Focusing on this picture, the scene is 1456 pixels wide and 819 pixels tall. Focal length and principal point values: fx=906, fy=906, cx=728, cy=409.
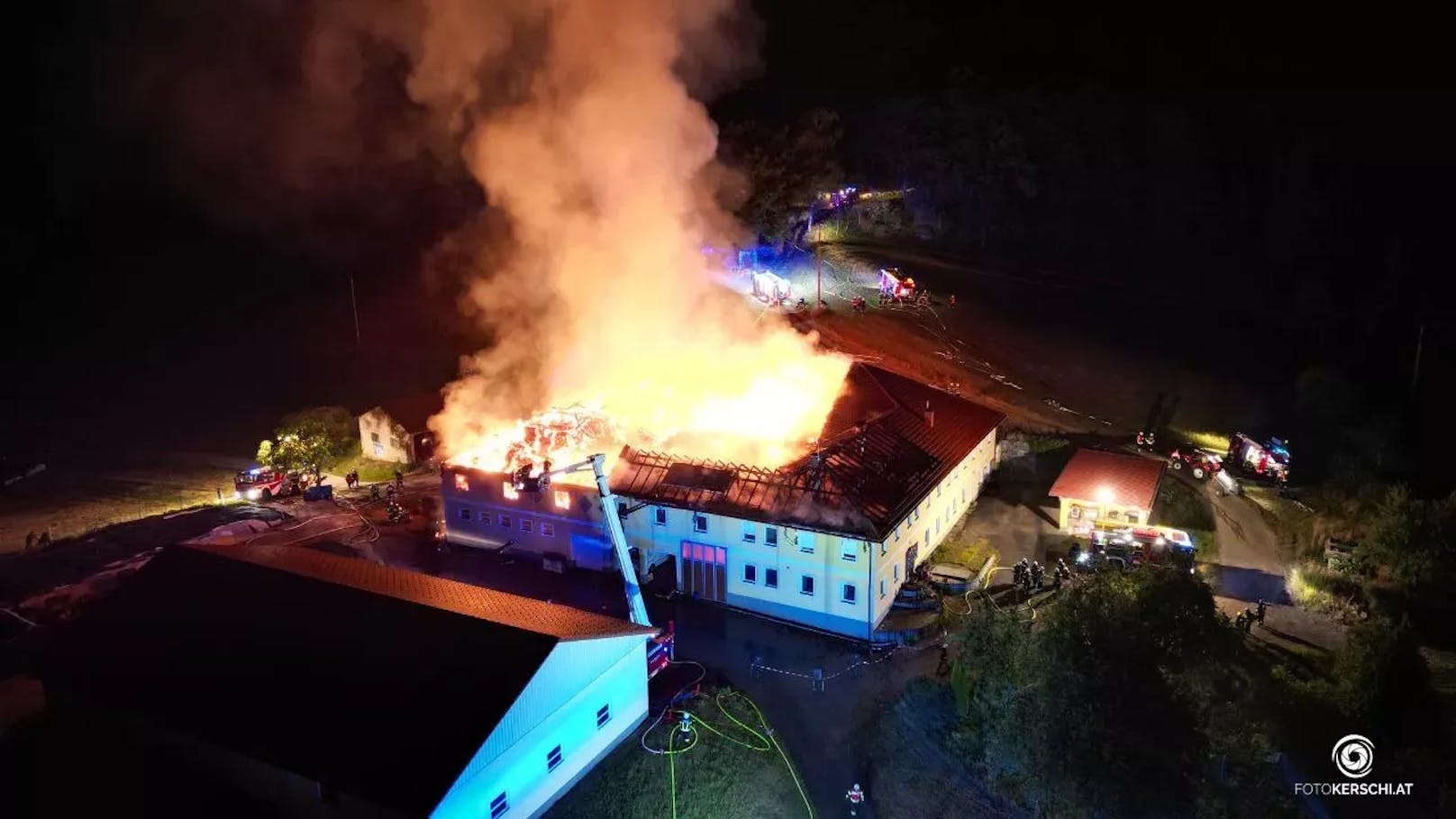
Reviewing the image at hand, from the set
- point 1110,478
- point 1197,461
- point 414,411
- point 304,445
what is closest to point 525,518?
point 304,445

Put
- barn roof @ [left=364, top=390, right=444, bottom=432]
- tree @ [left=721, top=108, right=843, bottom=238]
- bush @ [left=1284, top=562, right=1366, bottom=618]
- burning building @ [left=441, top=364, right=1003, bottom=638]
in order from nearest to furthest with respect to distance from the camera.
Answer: burning building @ [left=441, top=364, right=1003, bottom=638] → bush @ [left=1284, top=562, right=1366, bottom=618] → barn roof @ [left=364, top=390, right=444, bottom=432] → tree @ [left=721, top=108, right=843, bottom=238]

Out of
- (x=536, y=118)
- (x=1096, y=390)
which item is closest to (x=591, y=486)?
(x=536, y=118)

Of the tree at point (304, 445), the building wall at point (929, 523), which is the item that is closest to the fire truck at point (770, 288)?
the building wall at point (929, 523)

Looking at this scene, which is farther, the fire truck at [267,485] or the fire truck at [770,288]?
the fire truck at [770,288]

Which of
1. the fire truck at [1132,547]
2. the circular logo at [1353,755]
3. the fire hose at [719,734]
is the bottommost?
the circular logo at [1353,755]

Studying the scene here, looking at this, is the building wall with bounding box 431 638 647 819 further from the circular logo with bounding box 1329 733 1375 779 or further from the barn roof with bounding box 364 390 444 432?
the barn roof with bounding box 364 390 444 432

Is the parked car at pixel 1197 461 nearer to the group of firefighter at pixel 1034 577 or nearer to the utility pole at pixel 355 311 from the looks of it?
the group of firefighter at pixel 1034 577

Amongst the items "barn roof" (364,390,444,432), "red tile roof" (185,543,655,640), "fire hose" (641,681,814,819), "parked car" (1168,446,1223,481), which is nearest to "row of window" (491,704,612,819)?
"fire hose" (641,681,814,819)
